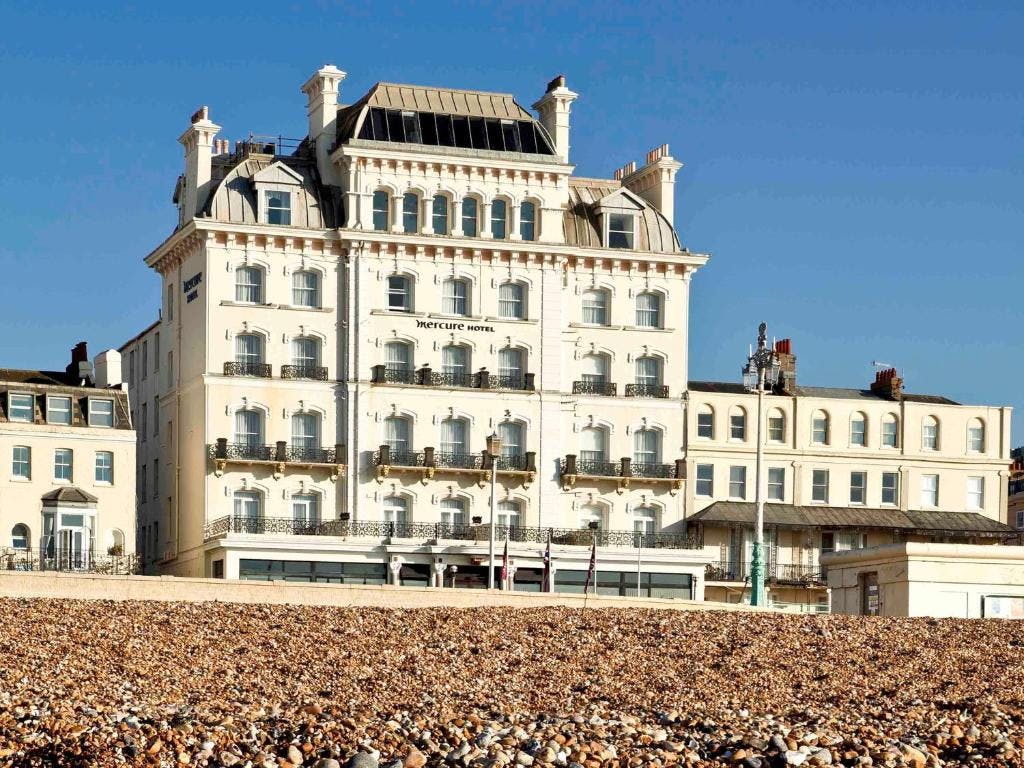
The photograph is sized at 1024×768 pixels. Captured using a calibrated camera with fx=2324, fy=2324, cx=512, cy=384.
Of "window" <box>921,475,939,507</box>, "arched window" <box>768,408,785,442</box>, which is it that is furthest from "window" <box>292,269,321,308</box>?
"window" <box>921,475,939,507</box>

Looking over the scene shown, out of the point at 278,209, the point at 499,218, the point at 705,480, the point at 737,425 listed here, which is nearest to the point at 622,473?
the point at 705,480

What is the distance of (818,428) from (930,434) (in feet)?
15.9

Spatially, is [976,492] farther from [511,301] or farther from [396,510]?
[396,510]

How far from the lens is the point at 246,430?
79500 millimetres

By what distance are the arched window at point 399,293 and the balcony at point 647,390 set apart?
8.65 meters

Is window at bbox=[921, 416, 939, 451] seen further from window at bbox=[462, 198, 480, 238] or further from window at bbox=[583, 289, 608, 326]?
window at bbox=[462, 198, 480, 238]

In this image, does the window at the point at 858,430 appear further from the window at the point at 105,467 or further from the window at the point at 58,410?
the window at the point at 58,410

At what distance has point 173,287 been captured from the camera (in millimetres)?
84375

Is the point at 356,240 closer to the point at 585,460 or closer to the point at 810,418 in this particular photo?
the point at 585,460

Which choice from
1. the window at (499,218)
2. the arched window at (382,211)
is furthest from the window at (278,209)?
the window at (499,218)

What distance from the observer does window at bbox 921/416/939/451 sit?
298 ft

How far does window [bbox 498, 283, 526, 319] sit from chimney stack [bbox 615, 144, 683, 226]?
6.96m

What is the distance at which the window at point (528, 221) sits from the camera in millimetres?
83062

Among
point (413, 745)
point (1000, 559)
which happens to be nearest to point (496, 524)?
point (1000, 559)
